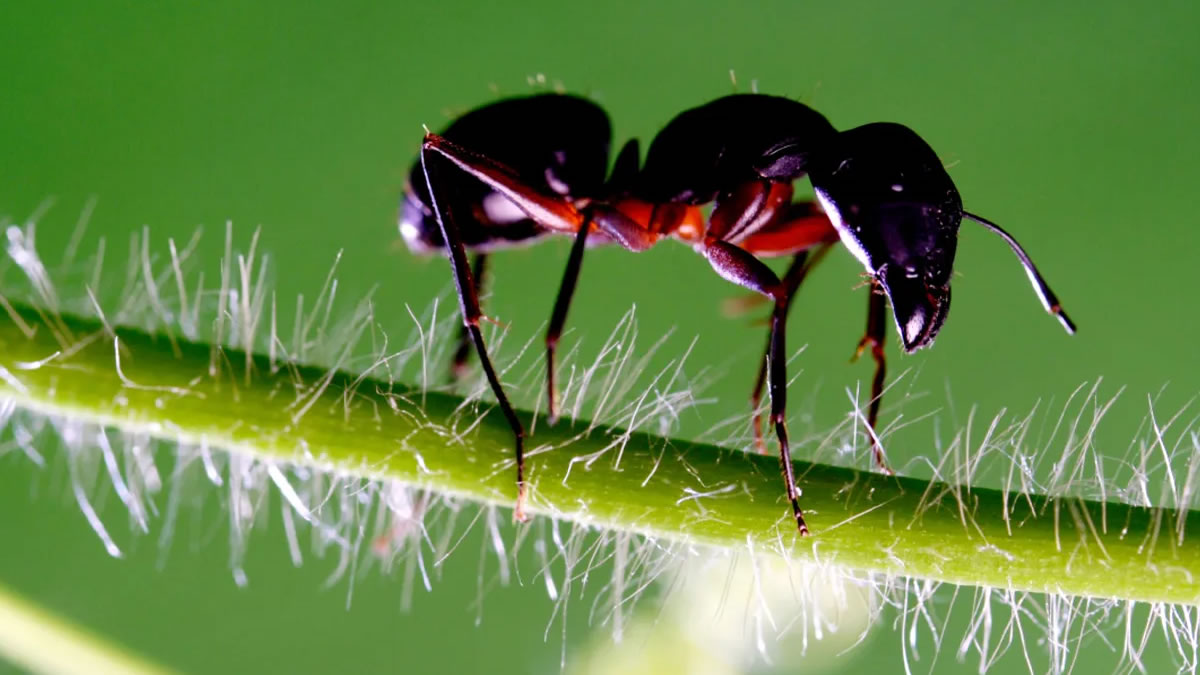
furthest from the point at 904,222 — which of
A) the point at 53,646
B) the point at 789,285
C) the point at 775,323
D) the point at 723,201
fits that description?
the point at 53,646

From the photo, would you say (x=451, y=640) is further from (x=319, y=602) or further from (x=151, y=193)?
(x=151, y=193)

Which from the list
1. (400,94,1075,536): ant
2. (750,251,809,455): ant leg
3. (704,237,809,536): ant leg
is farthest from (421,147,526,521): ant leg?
(750,251,809,455): ant leg

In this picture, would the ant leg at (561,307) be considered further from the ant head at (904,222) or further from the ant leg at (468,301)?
the ant head at (904,222)

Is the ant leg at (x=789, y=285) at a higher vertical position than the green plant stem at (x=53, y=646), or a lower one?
higher

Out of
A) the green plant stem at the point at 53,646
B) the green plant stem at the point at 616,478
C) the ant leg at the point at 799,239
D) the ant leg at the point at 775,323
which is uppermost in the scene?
the ant leg at the point at 799,239

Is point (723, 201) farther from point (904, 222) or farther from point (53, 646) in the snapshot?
point (53, 646)

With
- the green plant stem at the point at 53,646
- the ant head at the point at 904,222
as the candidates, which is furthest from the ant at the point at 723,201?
the green plant stem at the point at 53,646
